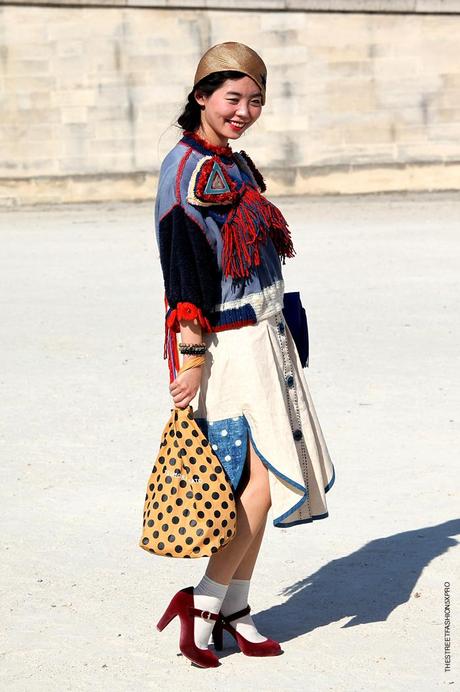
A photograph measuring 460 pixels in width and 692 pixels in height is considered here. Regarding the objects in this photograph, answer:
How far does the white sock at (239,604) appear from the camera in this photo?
13.5 ft

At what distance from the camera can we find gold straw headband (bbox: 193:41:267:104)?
3861mm

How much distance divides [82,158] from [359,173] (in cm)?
426

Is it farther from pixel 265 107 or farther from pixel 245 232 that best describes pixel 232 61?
pixel 265 107

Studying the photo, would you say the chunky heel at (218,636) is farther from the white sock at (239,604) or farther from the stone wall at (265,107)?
the stone wall at (265,107)

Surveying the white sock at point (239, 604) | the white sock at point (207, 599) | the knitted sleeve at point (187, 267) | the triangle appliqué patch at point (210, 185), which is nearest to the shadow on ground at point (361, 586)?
the white sock at point (239, 604)

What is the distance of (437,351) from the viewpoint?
28.8ft

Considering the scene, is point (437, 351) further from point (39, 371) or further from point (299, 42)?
point (299, 42)

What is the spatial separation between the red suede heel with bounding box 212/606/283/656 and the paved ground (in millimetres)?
30

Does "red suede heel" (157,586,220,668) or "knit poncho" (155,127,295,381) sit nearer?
"knit poncho" (155,127,295,381)

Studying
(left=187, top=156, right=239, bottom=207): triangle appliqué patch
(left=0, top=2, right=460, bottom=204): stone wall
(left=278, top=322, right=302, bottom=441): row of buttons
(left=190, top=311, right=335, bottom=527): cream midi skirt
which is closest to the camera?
(left=187, top=156, right=239, bottom=207): triangle appliqué patch

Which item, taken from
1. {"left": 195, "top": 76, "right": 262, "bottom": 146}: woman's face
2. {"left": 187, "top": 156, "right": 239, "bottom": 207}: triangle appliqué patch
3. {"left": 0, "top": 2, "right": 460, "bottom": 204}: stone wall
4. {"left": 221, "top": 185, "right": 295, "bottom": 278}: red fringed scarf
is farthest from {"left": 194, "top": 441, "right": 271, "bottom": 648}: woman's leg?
{"left": 0, "top": 2, "right": 460, "bottom": 204}: stone wall

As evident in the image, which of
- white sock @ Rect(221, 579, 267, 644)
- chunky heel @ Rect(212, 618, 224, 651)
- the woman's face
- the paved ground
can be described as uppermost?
the woman's face

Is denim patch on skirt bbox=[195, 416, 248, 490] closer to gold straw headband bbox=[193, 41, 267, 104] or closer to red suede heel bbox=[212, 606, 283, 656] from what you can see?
red suede heel bbox=[212, 606, 283, 656]

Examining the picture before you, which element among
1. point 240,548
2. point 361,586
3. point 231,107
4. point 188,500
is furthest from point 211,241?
point 361,586
